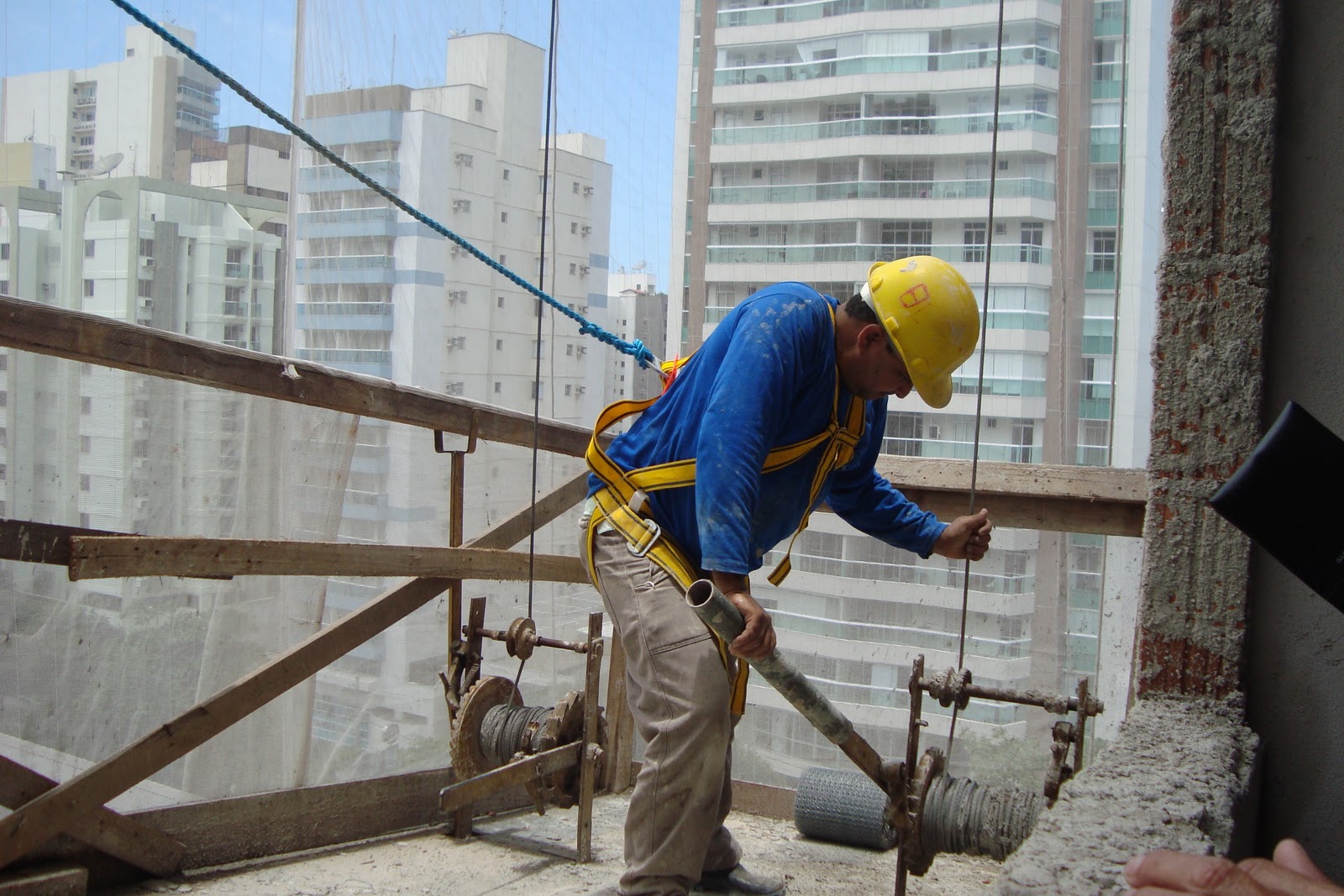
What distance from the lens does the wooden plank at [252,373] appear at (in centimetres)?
250

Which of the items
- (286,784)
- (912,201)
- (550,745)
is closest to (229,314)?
(286,784)

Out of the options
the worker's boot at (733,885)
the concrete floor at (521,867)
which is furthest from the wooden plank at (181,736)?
the worker's boot at (733,885)

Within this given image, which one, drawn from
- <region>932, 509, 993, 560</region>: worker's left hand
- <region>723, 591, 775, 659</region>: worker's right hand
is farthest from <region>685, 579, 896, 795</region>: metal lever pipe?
<region>932, 509, 993, 560</region>: worker's left hand

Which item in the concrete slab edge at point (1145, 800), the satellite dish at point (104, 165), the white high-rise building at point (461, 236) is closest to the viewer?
the concrete slab edge at point (1145, 800)

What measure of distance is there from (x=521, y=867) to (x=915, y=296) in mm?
2209

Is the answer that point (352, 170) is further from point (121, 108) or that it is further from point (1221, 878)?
point (1221, 878)

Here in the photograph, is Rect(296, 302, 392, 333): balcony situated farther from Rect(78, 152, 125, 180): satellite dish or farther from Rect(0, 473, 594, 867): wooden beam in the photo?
Rect(0, 473, 594, 867): wooden beam

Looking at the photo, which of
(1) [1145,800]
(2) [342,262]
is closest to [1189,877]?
(1) [1145,800]

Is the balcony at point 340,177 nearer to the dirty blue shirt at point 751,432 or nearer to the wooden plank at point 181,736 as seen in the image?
the wooden plank at point 181,736

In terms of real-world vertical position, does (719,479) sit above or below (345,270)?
below

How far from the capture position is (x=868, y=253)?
546 cm

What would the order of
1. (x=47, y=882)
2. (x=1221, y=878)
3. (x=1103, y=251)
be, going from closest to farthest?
A: (x=1221, y=878), (x=47, y=882), (x=1103, y=251)

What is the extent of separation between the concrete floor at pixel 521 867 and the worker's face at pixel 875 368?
1.68 metres

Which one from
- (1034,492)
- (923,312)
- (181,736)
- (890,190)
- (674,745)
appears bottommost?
(181,736)
